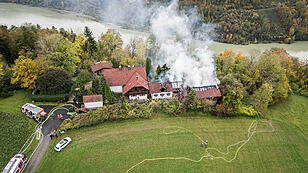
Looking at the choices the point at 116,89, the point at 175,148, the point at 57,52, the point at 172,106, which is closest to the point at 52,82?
the point at 57,52

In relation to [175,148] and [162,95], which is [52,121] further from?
[175,148]

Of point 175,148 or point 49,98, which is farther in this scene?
point 49,98

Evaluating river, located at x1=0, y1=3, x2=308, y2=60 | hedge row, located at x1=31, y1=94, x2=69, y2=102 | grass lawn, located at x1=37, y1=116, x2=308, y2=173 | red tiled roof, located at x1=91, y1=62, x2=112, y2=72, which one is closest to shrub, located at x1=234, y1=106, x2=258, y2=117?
grass lawn, located at x1=37, y1=116, x2=308, y2=173

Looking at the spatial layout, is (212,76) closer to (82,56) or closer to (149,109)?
(149,109)

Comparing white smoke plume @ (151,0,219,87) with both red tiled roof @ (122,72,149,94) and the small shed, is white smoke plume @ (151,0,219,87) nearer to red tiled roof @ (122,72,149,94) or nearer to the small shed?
red tiled roof @ (122,72,149,94)

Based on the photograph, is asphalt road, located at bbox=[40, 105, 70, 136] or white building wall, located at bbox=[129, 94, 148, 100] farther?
white building wall, located at bbox=[129, 94, 148, 100]

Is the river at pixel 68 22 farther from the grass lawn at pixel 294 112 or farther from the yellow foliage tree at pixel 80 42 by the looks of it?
the grass lawn at pixel 294 112

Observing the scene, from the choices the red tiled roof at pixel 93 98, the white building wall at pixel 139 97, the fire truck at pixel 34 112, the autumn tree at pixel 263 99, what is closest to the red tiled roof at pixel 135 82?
the white building wall at pixel 139 97
